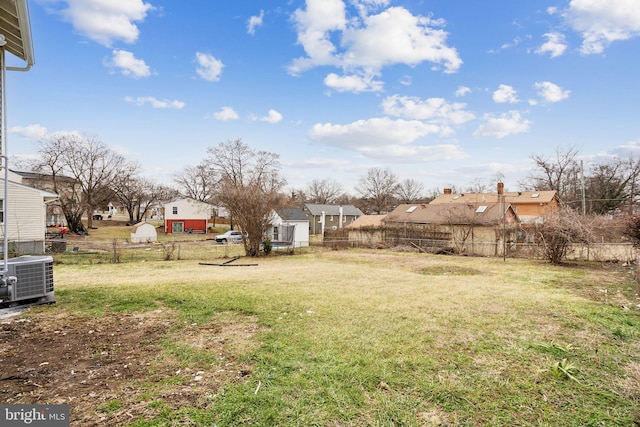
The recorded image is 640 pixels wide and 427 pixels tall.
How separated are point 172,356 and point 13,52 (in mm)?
4777

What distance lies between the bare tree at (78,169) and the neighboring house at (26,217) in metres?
17.4

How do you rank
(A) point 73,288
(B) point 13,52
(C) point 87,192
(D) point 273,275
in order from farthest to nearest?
1. (C) point 87,192
2. (D) point 273,275
3. (A) point 73,288
4. (B) point 13,52

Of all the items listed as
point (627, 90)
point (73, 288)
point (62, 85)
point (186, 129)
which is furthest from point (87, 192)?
point (627, 90)

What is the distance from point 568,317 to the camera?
18.9 ft

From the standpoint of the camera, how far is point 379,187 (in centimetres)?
5862

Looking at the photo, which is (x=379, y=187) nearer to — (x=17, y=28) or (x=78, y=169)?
(x=78, y=169)

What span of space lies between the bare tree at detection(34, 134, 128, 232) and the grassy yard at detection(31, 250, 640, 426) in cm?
3209

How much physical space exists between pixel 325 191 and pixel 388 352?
6266 cm

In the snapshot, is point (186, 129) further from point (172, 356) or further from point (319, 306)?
point (172, 356)

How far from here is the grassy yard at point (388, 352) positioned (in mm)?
2775

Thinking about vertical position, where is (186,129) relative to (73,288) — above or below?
above

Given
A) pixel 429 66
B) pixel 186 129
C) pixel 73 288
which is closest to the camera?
pixel 73 288

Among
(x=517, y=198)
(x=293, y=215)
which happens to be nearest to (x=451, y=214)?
(x=293, y=215)

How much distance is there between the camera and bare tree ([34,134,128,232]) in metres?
32.2
